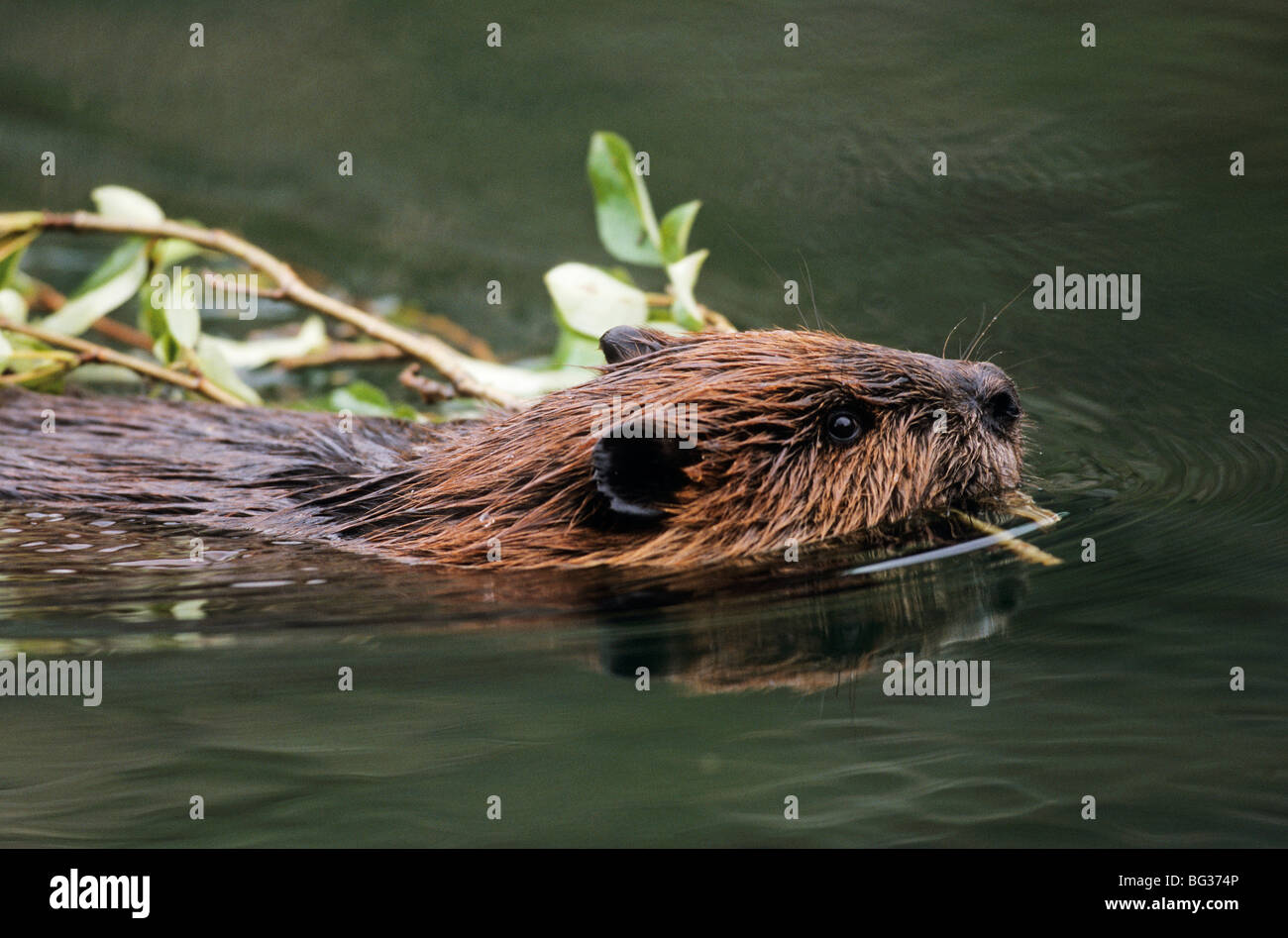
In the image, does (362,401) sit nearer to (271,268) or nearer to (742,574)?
(271,268)

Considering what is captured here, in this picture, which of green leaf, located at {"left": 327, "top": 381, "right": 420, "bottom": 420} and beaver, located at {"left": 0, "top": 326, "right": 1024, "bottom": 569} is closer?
beaver, located at {"left": 0, "top": 326, "right": 1024, "bottom": 569}

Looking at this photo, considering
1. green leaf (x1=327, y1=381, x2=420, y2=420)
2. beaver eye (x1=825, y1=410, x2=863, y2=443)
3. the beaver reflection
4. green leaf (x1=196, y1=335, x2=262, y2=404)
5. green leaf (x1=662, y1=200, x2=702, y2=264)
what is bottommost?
the beaver reflection

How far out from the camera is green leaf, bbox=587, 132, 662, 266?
5.25 m

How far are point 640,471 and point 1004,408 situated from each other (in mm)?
1030

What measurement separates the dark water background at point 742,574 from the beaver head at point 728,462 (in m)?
0.18

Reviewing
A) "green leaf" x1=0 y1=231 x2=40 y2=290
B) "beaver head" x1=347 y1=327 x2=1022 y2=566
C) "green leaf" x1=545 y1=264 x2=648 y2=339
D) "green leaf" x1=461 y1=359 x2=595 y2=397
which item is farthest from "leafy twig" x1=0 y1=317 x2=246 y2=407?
"beaver head" x1=347 y1=327 x2=1022 y2=566

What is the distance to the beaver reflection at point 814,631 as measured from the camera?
3.13 m

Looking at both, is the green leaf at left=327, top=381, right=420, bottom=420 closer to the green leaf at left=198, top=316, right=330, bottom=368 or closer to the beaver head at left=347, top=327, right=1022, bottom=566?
the green leaf at left=198, top=316, right=330, bottom=368

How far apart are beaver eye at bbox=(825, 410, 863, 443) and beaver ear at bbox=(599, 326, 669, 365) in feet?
1.77

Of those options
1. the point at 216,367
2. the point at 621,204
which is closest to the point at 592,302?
the point at 621,204

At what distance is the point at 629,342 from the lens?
4.13 meters

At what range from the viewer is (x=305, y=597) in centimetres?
364

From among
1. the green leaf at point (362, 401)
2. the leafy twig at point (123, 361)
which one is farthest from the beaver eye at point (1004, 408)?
the leafy twig at point (123, 361)

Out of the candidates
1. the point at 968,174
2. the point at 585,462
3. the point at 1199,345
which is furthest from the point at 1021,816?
the point at 968,174
